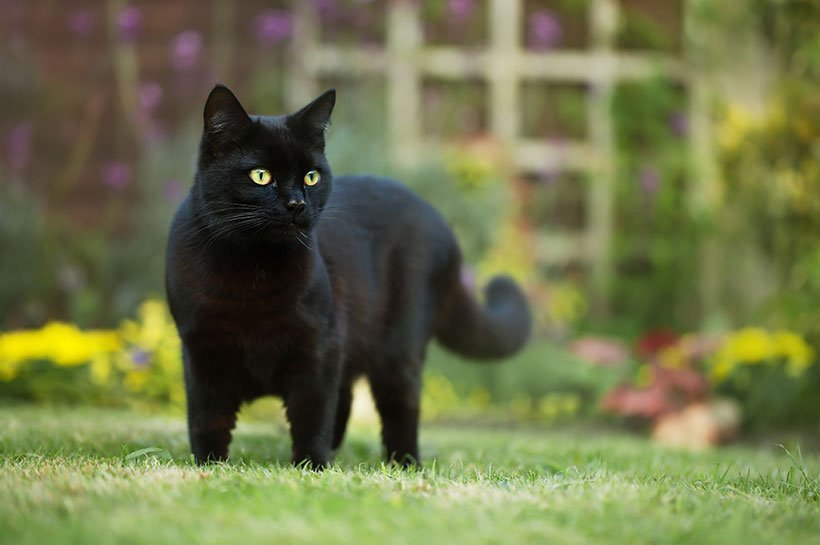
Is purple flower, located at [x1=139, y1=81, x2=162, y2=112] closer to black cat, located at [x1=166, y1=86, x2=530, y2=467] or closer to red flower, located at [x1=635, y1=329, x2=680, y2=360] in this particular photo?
red flower, located at [x1=635, y1=329, x2=680, y2=360]

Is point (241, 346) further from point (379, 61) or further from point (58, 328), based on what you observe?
point (379, 61)

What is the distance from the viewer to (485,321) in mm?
3455

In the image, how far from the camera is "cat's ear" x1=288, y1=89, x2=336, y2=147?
2.62m

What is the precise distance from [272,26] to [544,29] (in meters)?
1.87

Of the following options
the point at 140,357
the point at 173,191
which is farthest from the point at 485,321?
the point at 173,191

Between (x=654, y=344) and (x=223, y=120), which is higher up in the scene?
(x=223, y=120)

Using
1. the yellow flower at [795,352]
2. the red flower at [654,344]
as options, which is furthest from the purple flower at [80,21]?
the yellow flower at [795,352]

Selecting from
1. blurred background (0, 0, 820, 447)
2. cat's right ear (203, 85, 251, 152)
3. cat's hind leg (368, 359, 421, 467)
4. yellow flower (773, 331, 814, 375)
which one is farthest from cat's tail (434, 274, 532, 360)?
yellow flower (773, 331, 814, 375)

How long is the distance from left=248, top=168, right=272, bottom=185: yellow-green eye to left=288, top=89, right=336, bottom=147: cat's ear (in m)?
0.17

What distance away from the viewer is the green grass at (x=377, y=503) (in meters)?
1.67

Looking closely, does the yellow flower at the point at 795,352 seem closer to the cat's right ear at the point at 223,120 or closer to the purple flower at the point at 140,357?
the purple flower at the point at 140,357

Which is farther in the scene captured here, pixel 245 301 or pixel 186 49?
pixel 186 49

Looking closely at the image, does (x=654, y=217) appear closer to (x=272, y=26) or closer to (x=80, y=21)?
(x=272, y=26)

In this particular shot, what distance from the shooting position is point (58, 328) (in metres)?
5.15
